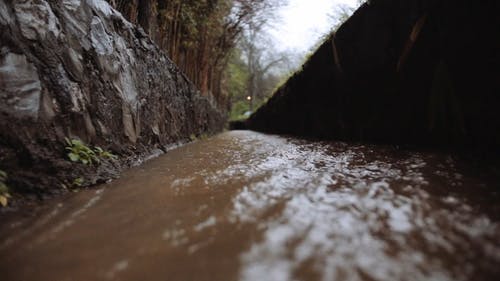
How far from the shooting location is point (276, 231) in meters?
0.77

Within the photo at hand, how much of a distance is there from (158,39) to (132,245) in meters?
4.27

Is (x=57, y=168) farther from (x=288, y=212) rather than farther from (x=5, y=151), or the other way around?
(x=288, y=212)

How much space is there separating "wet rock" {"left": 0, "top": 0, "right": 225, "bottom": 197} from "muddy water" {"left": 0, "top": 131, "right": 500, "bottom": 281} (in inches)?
10.9

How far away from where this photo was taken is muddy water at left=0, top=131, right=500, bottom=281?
1.92 feet

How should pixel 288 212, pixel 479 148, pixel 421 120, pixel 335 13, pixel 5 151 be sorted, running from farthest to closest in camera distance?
pixel 335 13, pixel 421 120, pixel 479 148, pixel 5 151, pixel 288 212

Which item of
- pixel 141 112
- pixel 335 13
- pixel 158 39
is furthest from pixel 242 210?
pixel 158 39

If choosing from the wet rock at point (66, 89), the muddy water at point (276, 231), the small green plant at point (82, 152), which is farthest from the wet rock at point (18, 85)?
the muddy water at point (276, 231)

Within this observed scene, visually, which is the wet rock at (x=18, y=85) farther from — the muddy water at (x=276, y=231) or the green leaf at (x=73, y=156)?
the muddy water at (x=276, y=231)

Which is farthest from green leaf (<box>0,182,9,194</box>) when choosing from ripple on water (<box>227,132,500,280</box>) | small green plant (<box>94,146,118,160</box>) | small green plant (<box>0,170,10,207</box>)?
ripple on water (<box>227,132,500,280</box>)

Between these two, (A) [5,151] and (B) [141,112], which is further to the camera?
(B) [141,112]

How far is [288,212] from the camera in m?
0.90

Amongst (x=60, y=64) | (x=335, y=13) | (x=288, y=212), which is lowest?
(x=288, y=212)

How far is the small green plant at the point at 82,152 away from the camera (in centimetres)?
135

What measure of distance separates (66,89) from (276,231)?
1.53 metres
